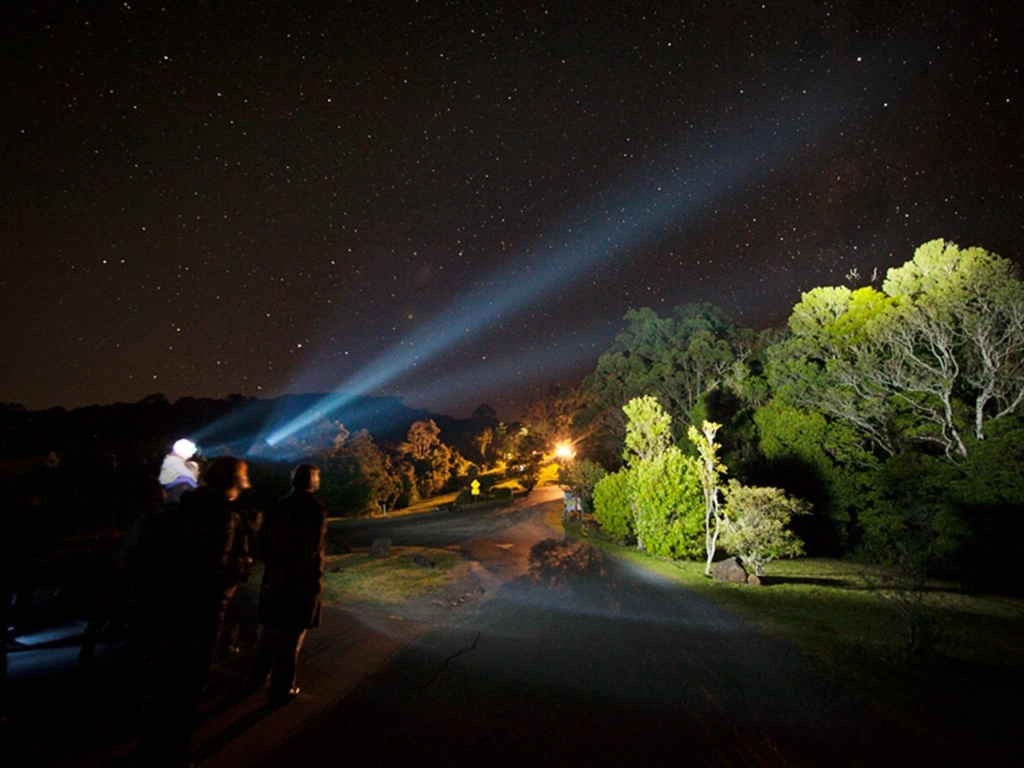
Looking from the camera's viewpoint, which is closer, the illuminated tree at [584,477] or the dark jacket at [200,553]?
the dark jacket at [200,553]

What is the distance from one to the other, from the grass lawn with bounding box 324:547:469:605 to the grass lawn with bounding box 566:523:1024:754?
6006 mm

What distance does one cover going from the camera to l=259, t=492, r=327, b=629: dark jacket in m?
4.19

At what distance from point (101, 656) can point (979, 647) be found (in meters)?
12.0

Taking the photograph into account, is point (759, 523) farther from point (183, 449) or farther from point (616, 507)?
point (183, 449)

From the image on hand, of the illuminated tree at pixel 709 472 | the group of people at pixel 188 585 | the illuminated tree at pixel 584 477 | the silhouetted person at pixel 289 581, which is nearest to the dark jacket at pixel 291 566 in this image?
the silhouetted person at pixel 289 581

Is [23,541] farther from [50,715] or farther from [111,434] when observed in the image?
[111,434]

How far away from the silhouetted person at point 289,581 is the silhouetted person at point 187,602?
2.55ft

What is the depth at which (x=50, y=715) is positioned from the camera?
382 centimetres

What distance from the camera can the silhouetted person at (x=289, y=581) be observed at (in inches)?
165

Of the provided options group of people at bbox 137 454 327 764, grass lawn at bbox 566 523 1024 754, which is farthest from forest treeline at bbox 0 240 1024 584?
group of people at bbox 137 454 327 764

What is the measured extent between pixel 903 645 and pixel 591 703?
18.8 ft

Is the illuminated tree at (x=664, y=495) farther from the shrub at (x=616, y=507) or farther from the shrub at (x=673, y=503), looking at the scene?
the shrub at (x=616, y=507)

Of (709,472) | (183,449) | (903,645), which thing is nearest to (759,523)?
(709,472)

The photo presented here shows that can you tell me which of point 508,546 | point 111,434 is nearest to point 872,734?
point 508,546
